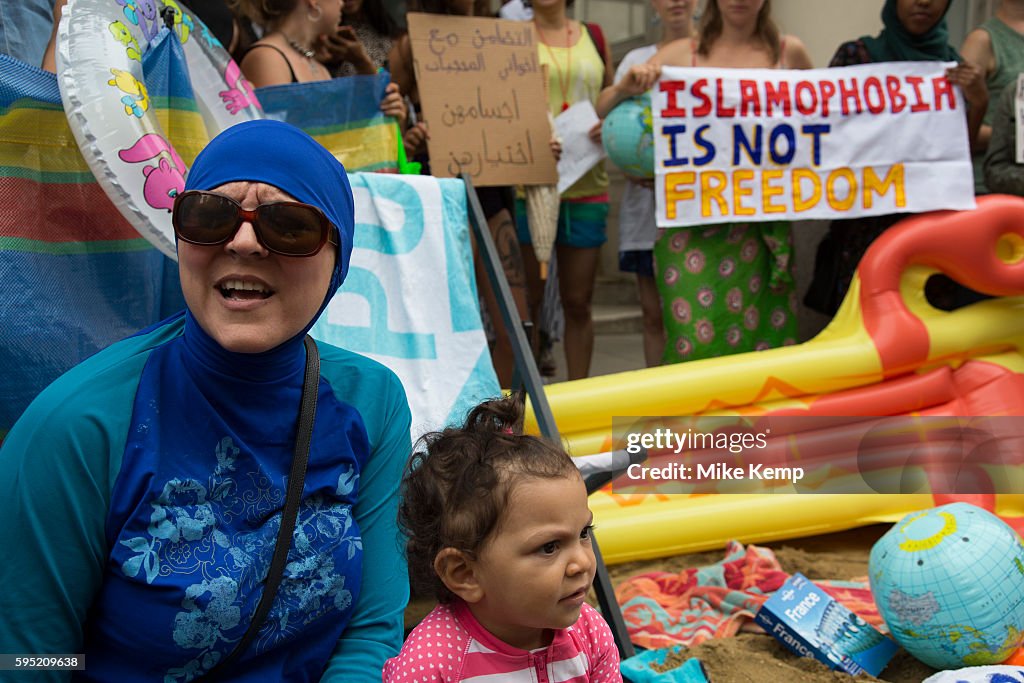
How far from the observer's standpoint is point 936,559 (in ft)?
7.77

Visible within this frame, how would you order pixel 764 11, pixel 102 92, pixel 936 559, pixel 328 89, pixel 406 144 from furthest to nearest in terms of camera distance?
pixel 764 11, pixel 406 144, pixel 328 89, pixel 936 559, pixel 102 92

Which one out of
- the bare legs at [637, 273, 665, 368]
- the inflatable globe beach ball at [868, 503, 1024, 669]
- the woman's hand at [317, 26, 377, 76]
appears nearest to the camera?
the inflatable globe beach ball at [868, 503, 1024, 669]

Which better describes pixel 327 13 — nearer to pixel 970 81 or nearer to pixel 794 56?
pixel 794 56

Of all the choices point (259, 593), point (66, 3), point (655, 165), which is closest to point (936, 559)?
point (259, 593)

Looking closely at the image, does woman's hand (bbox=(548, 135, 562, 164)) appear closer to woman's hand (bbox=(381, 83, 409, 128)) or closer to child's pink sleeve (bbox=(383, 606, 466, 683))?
woman's hand (bbox=(381, 83, 409, 128))

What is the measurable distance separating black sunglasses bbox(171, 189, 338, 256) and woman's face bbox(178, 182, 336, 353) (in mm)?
13

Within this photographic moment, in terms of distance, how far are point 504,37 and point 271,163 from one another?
2.75 meters

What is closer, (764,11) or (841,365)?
(841,365)

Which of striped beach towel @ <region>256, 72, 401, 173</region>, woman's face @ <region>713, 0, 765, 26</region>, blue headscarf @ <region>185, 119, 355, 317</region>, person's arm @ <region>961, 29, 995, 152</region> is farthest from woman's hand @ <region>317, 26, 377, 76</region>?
person's arm @ <region>961, 29, 995, 152</region>

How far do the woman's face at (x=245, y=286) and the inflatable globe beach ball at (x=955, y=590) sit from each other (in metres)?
1.78

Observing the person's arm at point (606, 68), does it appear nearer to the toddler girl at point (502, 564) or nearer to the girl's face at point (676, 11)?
the girl's face at point (676, 11)

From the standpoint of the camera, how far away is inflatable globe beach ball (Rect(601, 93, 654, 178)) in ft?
13.2

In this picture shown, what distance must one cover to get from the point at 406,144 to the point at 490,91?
17.1 inches

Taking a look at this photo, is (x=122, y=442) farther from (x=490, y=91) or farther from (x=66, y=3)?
(x=490, y=91)
